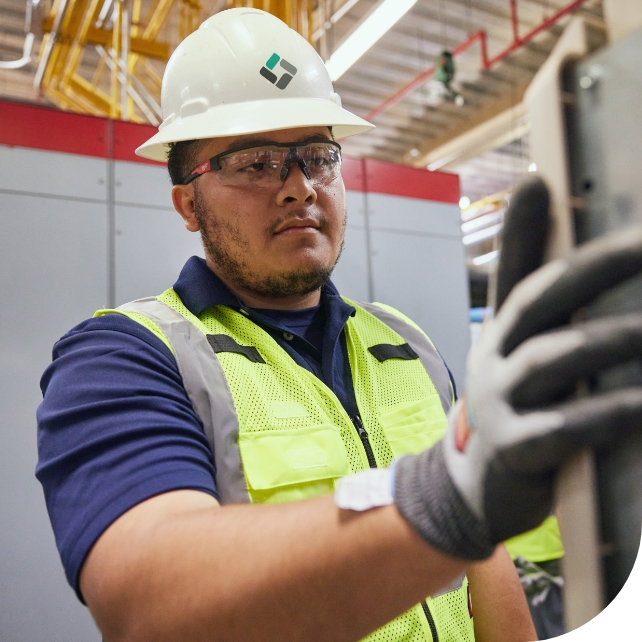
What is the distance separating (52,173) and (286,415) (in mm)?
1579

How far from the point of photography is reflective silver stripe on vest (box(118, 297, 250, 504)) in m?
0.77

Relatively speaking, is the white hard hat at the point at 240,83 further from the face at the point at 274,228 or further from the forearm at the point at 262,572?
the forearm at the point at 262,572

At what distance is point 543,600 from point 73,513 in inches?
56.0

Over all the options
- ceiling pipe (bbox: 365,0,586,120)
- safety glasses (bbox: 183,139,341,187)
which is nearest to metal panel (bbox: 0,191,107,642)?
safety glasses (bbox: 183,139,341,187)

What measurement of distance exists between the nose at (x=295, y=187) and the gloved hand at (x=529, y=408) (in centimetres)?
63

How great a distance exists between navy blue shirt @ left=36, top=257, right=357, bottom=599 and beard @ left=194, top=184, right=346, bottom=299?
0.89 feet

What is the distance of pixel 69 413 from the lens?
0.67m

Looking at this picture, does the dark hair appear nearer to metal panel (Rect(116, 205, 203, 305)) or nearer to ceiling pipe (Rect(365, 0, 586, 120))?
metal panel (Rect(116, 205, 203, 305))

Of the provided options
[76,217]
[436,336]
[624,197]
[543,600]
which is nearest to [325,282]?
[624,197]

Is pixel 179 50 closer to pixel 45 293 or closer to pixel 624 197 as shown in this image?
pixel 624 197

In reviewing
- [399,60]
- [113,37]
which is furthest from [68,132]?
[399,60]

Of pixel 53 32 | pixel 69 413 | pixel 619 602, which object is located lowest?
pixel 619 602

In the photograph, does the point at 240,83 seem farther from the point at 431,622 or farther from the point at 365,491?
the point at 431,622

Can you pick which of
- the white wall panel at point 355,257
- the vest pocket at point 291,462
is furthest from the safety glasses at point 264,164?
the white wall panel at point 355,257
